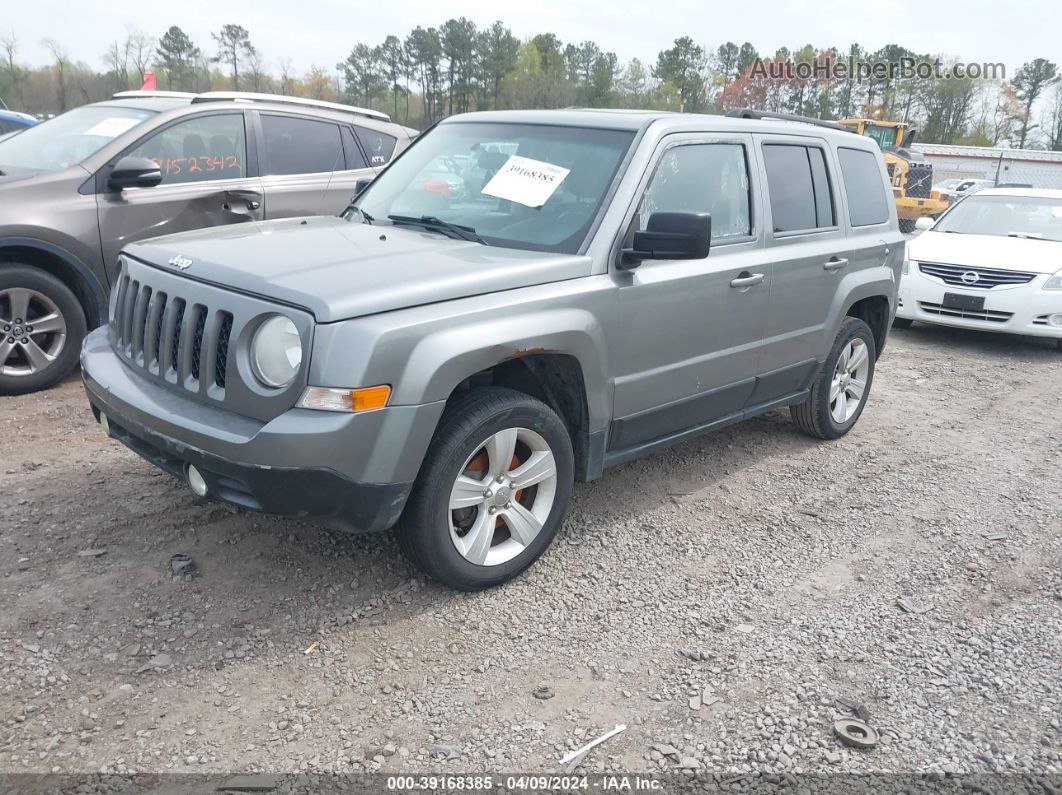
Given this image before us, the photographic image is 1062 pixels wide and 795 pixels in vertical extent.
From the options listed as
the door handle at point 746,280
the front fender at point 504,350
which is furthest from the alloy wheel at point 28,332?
the door handle at point 746,280

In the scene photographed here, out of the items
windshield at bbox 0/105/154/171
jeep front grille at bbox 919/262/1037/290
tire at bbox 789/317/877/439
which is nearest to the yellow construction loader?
jeep front grille at bbox 919/262/1037/290

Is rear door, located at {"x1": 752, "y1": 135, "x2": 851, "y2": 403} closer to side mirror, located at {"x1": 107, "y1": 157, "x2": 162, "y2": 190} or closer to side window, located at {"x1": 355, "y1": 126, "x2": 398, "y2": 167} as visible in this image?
side window, located at {"x1": 355, "y1": 126, "x2": 398, "y2": 167}

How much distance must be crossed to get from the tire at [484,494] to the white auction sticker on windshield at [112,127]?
401cm

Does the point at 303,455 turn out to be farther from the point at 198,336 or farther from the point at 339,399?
the point at 198,336

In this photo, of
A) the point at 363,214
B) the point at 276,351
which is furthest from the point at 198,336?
the point at 363,214

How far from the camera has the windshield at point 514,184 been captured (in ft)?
12.3

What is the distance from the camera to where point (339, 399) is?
287 cm

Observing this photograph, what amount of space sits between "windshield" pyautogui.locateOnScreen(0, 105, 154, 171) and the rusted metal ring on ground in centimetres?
552

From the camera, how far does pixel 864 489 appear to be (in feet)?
16.2

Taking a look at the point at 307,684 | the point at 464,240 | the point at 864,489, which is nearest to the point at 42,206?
the point at 464,240

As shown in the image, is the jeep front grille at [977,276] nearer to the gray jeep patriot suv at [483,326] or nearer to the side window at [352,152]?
the gray jeep patriot suv at [483,326]

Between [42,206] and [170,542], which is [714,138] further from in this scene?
[42,206]

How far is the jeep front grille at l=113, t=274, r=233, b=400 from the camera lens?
121 inches

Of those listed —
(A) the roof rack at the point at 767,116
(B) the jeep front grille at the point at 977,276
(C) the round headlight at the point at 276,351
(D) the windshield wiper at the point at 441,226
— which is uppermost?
(A) the roof rack at the point at 767,116
